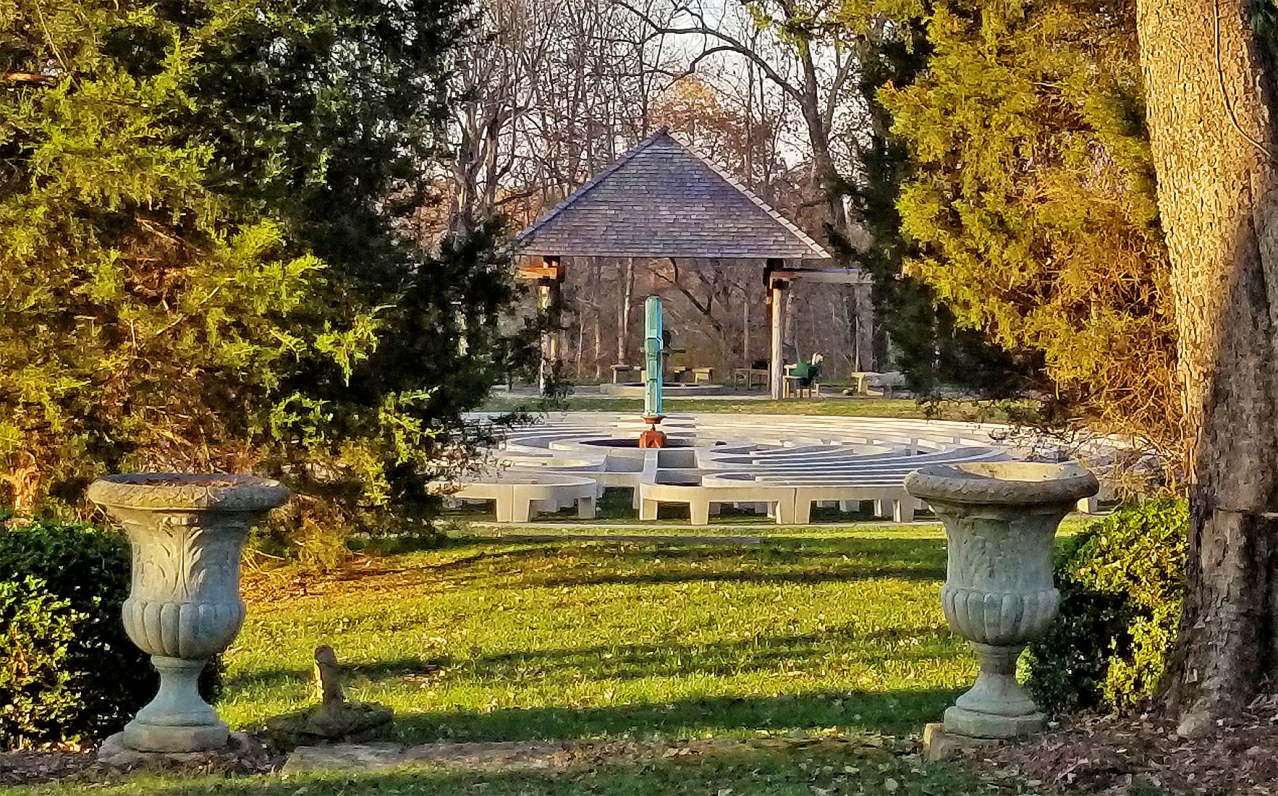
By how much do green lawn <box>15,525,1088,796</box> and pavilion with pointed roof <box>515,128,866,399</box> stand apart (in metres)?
14.8

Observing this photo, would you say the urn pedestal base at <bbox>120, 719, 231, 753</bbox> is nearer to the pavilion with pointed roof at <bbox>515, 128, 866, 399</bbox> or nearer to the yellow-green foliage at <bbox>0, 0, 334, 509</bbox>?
the yellow-green foliage at <bbox>0, 0, 334, 509</bbox>

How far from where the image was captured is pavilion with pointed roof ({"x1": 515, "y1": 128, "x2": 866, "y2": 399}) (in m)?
26.5

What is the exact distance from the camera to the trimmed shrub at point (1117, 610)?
559 centimetres

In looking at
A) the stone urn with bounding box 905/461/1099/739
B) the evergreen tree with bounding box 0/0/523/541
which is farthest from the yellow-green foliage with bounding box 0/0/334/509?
the stone urn with bounding box 905/461/1099/739

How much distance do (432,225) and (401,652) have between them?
374 cm

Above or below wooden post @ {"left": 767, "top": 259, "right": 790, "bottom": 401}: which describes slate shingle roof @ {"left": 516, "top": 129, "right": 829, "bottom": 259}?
above

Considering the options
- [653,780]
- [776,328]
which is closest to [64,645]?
[653,780]

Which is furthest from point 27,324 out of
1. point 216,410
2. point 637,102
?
point 637,102

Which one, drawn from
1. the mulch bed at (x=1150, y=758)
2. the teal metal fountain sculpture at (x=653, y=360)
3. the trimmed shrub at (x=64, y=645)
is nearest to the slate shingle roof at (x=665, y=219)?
the teal metal fountain sculpture at (x=653, y=360)

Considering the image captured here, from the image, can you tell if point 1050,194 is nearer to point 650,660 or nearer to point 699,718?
point 650,660

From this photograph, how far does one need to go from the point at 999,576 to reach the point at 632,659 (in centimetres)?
314

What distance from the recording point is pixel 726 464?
1714 centimetres

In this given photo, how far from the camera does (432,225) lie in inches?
422

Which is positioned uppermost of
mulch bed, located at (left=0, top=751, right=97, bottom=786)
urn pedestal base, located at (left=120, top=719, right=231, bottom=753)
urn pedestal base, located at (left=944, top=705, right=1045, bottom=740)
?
urn pedestal base, located at (left=944, top=705, right=1045, bottom=740)
